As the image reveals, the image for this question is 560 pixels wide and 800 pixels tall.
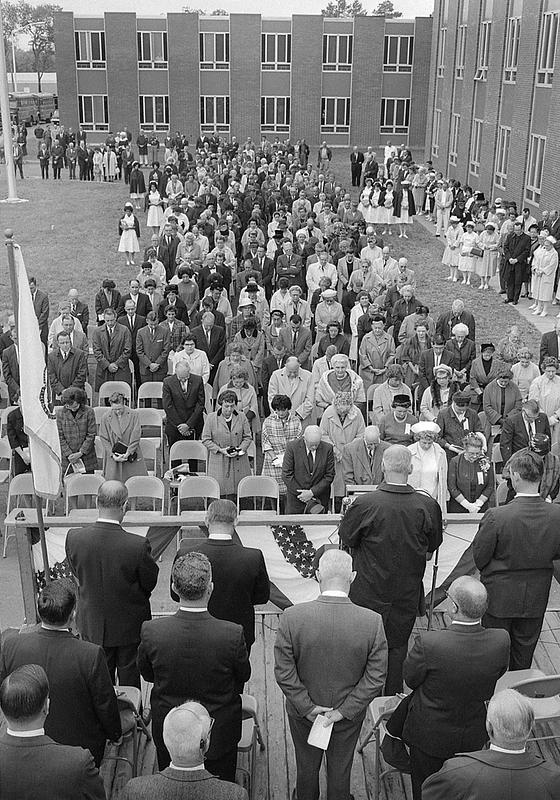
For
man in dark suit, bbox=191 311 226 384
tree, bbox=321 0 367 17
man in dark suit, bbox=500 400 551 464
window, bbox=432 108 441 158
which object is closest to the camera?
man in dark suit, bbox=500 400 551 464

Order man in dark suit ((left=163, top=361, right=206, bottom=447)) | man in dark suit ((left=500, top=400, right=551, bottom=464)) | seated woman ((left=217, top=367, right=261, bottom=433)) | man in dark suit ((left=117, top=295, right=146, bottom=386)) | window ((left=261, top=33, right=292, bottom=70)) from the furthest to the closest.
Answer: window ((left=261, top=33, right=292, bottom=70)) → man in dark suit ((left=117, top=295, right=146, bottom=386)) → man in dark suit ((left=163, top=361, right=206, bottom=447)) → seated woman ((left=217, top=367, right=261, bottom=433)) → man in dark suit ((left=500, top=400, right=551, bottom=464))

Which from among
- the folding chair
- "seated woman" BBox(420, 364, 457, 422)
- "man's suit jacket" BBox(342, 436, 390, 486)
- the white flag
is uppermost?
the white flag

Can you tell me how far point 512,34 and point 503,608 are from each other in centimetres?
2888

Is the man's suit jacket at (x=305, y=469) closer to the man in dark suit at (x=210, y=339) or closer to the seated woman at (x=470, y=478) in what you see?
the seated woman at (x=470, y=478)

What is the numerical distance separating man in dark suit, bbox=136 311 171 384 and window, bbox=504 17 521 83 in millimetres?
22213

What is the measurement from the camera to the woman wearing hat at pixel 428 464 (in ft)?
29.4

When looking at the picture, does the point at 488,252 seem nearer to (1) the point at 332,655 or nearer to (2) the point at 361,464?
(2) the point at 361,464

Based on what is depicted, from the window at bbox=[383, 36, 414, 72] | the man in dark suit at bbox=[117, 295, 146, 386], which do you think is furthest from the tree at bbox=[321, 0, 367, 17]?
the man in dark suit at bbox=[117, 295, 146, 386]

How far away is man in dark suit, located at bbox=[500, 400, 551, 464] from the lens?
1013cm

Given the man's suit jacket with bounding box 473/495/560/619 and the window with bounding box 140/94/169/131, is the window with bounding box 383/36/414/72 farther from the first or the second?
the man's suit jacket with bounding box 473/495/560/619

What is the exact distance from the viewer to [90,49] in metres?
52.7

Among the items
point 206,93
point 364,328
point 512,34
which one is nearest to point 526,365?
point 364,328

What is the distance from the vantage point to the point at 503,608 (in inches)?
241

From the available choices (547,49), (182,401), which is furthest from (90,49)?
(182,401)
